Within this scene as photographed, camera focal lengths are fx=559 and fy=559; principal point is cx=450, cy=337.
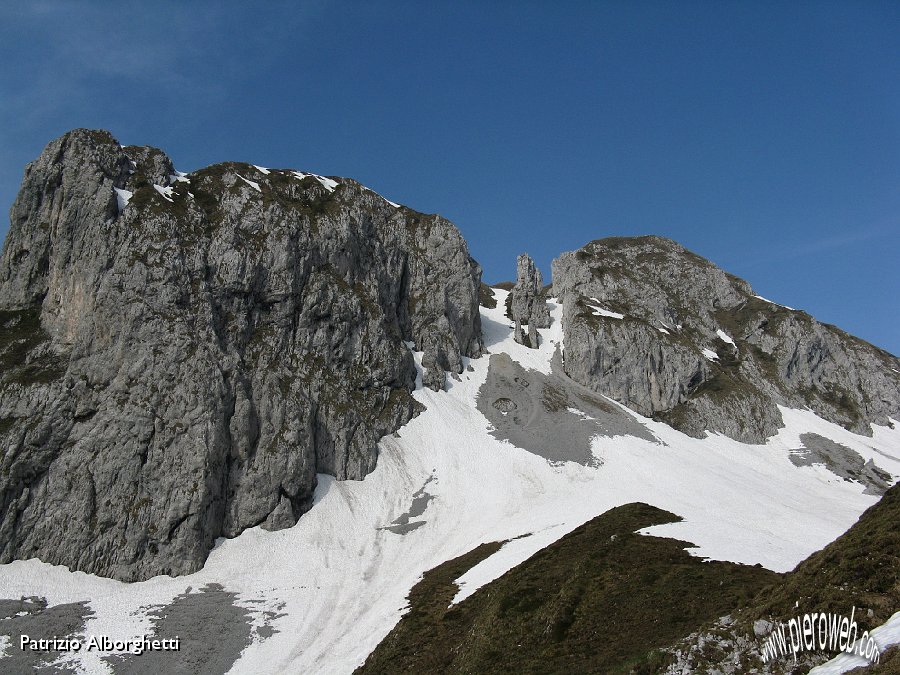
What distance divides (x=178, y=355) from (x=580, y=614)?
240 feet

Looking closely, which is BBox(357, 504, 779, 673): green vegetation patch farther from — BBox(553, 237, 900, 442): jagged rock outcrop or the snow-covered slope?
BBox(553, 237, 900, 442): jagged rock outcrop

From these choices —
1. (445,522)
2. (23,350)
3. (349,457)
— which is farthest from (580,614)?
(23,350)

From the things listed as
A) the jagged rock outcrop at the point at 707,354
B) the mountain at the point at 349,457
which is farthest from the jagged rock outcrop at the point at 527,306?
the jagged rock outcrop at the point at 707,354

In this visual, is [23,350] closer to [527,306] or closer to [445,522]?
[445,522]

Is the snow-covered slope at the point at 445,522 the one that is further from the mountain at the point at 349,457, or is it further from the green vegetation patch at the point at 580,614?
the green vegetation patch at the point at 580,614

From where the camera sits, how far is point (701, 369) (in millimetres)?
145375

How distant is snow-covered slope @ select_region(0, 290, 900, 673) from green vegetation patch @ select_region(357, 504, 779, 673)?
5.04m

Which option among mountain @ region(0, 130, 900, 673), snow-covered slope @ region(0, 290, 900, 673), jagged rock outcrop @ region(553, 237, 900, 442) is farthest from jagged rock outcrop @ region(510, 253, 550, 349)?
snow-covered slope @ region(0, 290, 900, 673)

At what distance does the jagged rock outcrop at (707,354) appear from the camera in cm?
13562

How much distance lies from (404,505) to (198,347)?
136ft

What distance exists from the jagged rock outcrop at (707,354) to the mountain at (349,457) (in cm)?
113

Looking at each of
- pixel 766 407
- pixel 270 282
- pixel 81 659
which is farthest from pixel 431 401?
pixel 766 407

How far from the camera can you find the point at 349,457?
3762 inches

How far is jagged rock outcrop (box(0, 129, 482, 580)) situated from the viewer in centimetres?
7412
